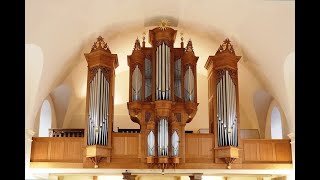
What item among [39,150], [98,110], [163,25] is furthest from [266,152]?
[39,150]

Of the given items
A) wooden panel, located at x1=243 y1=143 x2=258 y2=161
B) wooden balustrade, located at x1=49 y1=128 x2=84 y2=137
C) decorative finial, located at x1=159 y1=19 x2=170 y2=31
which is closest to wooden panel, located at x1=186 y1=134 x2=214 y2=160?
wooden panel, located at x1=243 y1=143 x2=258 y2=161

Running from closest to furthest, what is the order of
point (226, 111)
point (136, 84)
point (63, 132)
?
point (226, 111)
point (136, 84)
point (63, 132)

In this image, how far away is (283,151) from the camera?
13352 mm

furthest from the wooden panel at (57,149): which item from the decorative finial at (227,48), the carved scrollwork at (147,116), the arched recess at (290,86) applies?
the arched recess at (290,86)

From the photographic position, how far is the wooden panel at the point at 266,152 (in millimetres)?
13281

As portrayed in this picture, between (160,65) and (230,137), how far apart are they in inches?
122

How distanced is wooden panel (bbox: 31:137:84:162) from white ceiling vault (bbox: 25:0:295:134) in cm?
93

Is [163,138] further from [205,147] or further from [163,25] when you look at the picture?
[163,25]

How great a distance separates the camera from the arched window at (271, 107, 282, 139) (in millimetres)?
16938

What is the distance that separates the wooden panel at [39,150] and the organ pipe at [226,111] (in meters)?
5.26

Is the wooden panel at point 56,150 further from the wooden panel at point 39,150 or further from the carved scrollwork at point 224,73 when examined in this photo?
the carved scrollwork at point 224,73

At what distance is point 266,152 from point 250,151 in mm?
498

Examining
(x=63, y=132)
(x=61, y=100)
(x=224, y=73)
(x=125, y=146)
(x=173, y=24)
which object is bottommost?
(x=125, y=146)

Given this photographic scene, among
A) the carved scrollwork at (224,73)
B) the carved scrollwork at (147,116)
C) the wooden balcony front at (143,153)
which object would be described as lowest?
the wooden balcony front at (143,153)
